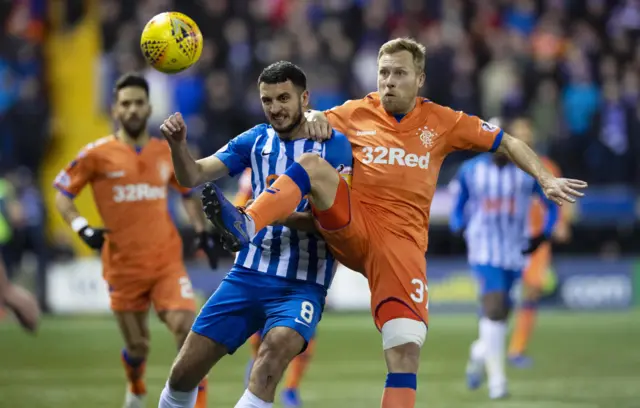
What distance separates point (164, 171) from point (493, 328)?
328cm

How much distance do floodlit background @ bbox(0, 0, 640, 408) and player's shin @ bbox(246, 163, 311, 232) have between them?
8.00 metres

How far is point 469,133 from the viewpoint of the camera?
7.15 metres

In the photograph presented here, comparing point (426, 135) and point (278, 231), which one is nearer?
point (278, 231)

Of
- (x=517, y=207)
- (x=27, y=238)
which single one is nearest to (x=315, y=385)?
(x=517, y=207)

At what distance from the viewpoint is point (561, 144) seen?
739 inches

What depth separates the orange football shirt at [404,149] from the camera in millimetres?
6996

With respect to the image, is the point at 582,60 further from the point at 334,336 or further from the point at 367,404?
the point at 367,404

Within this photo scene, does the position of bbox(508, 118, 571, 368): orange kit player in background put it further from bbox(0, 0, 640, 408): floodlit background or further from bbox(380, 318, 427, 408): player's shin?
bbox(380, 318, 427, 408): player's shin

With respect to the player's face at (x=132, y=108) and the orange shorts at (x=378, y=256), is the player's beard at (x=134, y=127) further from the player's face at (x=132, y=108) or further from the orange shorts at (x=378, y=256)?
the orange shorts at (x=378, y=256)

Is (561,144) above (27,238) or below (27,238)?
above

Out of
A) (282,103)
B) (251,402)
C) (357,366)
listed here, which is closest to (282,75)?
(282,103)

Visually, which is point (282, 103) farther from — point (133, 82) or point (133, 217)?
point (133, 217)

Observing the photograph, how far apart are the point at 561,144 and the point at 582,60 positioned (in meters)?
2.14

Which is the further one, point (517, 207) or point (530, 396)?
point (517, 207)
